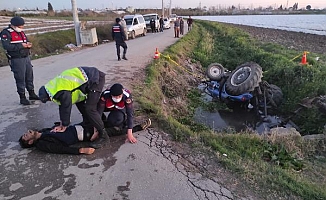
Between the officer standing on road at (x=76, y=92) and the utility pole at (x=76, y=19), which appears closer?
the officer standing on road at (x=76, y=92)

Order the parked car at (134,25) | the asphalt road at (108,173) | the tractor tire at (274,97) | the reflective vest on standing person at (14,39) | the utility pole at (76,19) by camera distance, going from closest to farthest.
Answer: the asphalt road at (108,173) → the reflective vest on standing person at (14,39) → the tractor tire at (274,97) → the utility pole at (76,19) → the parked car at (134,25)

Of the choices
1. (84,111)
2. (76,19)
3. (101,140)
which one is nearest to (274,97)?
(101,140)

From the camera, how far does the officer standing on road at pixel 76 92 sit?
138 inches

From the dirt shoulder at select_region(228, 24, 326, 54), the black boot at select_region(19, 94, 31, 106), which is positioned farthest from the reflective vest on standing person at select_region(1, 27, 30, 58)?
the dirt shoulder at select_region(228, 24, 326, 54)

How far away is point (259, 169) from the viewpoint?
3582 mm

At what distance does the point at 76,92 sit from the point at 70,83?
164mm

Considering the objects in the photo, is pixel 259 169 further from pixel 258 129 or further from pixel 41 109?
pixel 41 109

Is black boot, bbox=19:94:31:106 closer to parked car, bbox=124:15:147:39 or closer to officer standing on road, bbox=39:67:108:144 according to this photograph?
officer standing on road, bbox=39:67:108:144

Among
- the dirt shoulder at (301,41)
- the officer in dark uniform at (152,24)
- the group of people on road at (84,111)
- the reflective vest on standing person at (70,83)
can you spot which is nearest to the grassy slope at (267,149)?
the group of people on road at (84,111)

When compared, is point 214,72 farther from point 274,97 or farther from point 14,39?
point 14,39

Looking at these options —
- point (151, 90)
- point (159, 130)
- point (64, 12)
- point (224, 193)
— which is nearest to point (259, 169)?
point (224, 193)

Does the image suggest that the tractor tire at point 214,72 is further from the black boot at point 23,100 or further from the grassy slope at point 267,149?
the black boot at point 23,100

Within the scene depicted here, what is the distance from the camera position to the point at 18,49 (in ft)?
17.7

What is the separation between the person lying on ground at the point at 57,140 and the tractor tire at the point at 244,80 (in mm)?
4628
